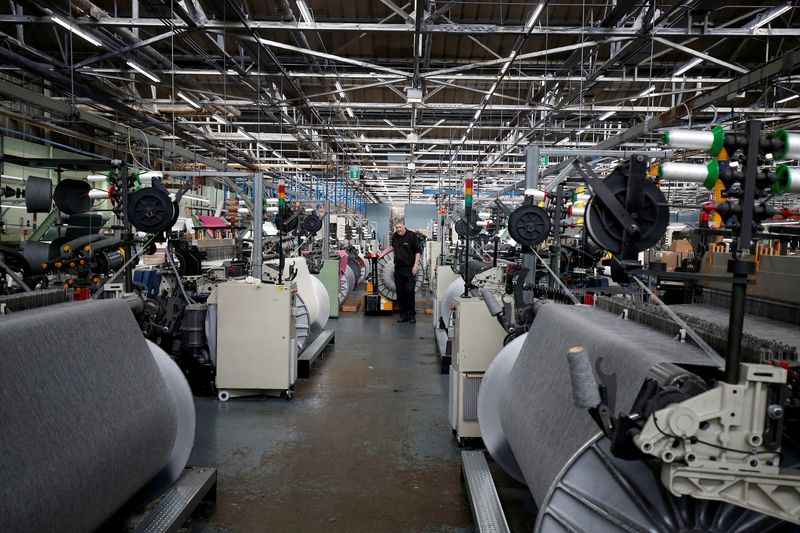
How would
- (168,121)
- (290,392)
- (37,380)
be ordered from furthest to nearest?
(168,121) < (290,392) < (37,380)

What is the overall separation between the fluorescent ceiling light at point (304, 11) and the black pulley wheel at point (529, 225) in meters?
2.61

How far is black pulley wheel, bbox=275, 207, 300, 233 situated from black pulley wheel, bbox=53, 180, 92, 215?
1.83m

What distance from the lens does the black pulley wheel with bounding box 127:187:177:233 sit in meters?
4.08

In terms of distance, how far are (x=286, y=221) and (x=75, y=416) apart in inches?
207

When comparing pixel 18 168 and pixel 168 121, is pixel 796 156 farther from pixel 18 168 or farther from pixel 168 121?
pixel 18 168

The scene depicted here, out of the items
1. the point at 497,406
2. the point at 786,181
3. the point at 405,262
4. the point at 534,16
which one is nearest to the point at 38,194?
the point at 497,406

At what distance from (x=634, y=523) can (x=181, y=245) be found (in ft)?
17.6

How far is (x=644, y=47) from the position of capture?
5.75m

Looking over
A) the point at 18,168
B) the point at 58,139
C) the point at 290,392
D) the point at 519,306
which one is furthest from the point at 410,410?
the point at 58,139

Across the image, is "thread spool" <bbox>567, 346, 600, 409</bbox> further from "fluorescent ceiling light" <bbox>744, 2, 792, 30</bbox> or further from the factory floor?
"fluorescent ceiling light" <bbox>744, 2, 792, 30</bbox>

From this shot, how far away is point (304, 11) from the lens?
17.1 feet

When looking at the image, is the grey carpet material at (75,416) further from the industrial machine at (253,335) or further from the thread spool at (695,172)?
the industrial machine at (253,335)

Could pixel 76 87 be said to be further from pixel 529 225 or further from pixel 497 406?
pixel 497 406

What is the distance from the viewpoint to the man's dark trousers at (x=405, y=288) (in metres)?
9.38
